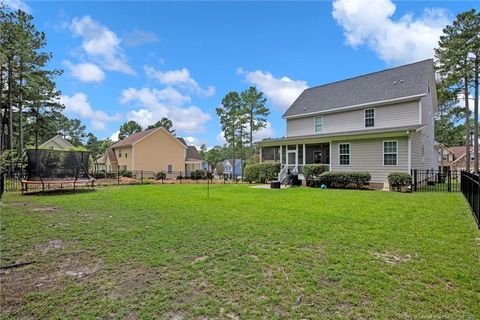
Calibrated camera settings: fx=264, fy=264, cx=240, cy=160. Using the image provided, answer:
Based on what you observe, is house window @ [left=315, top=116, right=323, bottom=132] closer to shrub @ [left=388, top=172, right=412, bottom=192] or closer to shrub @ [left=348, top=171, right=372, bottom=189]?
shrub @ [left=348, top=171, right=372, bottom=189]

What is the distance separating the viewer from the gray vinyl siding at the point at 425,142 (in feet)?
50.1

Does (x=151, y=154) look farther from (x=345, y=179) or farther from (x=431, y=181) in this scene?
(x=431, y=181)

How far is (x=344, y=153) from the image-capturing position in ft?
54.9

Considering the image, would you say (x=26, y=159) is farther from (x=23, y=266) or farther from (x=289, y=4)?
(x=289, y=4)

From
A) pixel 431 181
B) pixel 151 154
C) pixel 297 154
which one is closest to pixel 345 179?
pixel 297 154

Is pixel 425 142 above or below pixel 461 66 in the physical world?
below

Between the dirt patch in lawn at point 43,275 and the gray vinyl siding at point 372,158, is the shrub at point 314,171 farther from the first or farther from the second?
the dirt patch in lawn at point 43,275

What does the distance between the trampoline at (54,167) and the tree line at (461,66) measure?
2581 centimetres

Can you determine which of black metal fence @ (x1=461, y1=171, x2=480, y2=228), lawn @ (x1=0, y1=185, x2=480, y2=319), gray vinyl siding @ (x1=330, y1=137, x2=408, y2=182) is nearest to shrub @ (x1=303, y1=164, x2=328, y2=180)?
gray vinyl siding @ (x1=330, y1=137, x2=408, y2=182)

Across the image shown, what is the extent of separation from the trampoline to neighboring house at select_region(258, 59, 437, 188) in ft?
39.1

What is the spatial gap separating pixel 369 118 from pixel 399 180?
20.1ft

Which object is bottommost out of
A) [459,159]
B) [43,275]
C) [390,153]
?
[43,275]

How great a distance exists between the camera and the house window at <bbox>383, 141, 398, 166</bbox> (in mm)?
14720

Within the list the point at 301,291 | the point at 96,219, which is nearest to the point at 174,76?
the point at 96,219
